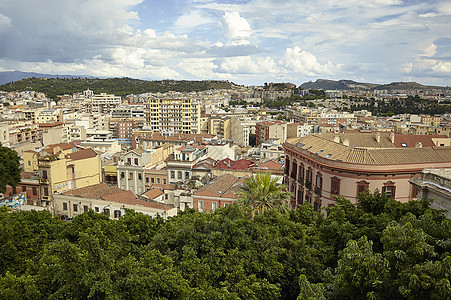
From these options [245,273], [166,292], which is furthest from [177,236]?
[166,292]

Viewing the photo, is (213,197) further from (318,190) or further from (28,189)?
(28,189)

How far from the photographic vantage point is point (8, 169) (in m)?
47.3

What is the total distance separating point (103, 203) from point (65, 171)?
11828 mm

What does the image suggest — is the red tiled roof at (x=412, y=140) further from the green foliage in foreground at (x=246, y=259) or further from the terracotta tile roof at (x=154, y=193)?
the terracotta tile roof at (x=154, y=193)

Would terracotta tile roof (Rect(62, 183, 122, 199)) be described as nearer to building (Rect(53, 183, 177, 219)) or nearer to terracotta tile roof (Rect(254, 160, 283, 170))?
building (Rect(53, 183, 177, 219))

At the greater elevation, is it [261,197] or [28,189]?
[261,197]

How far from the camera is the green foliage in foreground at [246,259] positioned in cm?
1048

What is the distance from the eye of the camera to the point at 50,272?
43.3ft

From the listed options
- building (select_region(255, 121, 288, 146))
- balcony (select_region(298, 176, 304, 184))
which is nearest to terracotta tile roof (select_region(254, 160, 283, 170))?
balcony (select_region(298, 176, 304, 184))

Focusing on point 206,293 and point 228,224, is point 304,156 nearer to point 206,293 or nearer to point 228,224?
point 228,224

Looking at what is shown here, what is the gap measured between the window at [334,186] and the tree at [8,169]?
132ft

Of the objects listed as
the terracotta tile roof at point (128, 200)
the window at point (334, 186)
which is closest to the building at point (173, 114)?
the terracotta tile roof at point (128, 200)

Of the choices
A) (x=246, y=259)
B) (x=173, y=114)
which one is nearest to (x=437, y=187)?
(x=246, y=259)

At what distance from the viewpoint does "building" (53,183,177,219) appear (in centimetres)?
3791
